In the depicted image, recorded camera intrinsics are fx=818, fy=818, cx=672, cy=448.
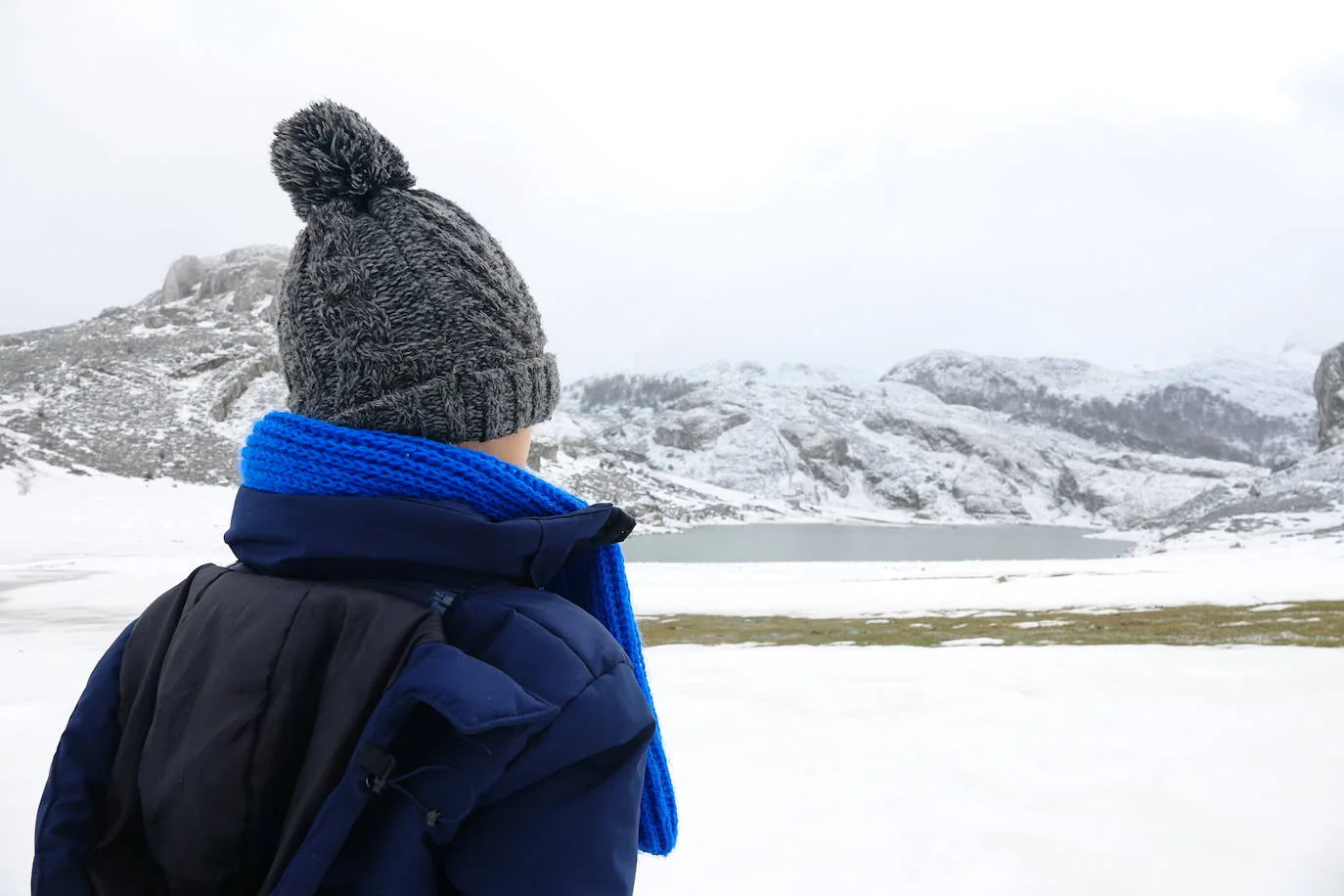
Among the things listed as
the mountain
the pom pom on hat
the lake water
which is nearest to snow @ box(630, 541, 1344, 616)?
the pom pom on hat

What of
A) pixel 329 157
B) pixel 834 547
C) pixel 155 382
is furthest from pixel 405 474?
pixel 155 382

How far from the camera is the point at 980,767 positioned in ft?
18.9

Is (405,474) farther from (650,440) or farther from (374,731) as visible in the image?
(650,440)

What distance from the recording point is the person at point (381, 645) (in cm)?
150

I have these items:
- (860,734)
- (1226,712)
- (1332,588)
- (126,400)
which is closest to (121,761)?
(860,734)

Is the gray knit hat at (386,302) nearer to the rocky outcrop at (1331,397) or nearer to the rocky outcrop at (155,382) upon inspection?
the rocky outcrop at (155,382)

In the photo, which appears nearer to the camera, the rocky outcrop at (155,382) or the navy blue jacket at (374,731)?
the navy blue jacket at (374,731)

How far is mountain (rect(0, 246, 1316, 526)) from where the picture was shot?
251 feet

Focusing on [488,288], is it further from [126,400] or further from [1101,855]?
[126,400]

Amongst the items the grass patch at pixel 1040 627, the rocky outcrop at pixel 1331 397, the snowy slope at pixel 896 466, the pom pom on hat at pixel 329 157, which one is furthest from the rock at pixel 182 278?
the rocky outcrop at pixel 1331 397

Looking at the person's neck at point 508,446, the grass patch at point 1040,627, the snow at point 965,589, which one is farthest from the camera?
the snow at point 965,589

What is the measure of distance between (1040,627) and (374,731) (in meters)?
19.0

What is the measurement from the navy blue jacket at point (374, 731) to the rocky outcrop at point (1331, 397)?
11433 centimetres

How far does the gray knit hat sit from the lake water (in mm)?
58293
